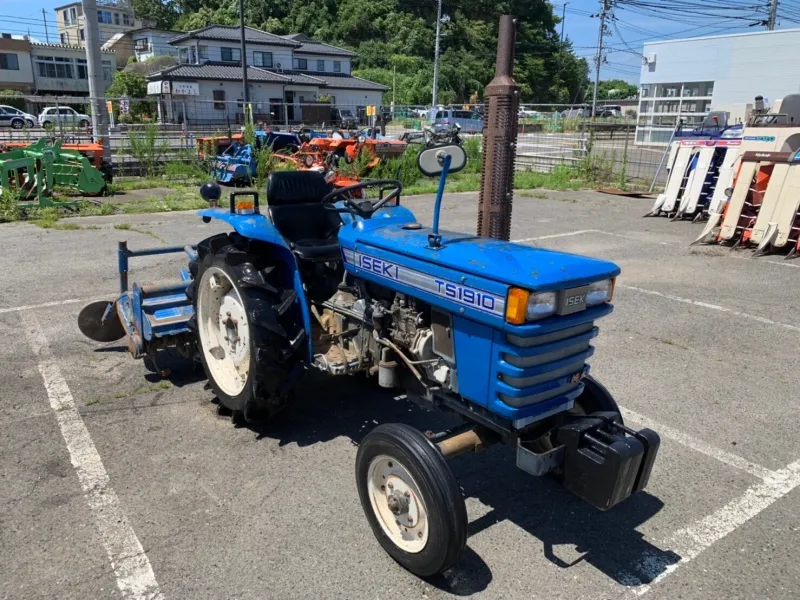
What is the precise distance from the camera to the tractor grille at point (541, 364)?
2.40m

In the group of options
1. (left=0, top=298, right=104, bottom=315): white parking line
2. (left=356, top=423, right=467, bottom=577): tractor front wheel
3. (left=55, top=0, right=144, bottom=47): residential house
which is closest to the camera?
(left=356, top=423, right=467, bottom=577): tractor front wheel

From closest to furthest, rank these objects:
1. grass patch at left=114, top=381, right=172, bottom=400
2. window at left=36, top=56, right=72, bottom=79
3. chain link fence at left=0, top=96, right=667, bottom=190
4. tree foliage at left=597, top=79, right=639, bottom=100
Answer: grass patch at left=114, top=381, right=172, bottom=400, chain link fence at left=0, top=96, right=667, bottom=190, window at left=36, top=56, right=72, bottom=79, tree foliage at left=597, top=79, right=639, bottom=100

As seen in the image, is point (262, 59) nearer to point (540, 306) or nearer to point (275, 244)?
point (275, 244)

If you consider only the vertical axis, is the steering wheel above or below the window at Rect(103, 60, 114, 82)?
below

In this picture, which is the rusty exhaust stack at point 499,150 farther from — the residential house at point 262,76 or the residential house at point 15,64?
the residential house at point 15,64

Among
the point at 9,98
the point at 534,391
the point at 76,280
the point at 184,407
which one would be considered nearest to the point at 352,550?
the point at 534,391

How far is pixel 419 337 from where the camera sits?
2801 mm

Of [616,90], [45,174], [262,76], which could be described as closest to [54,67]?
[262,76]

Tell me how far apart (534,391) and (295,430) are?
171 centimetres

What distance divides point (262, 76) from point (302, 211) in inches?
1745

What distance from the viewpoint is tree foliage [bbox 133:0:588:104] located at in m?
62.9

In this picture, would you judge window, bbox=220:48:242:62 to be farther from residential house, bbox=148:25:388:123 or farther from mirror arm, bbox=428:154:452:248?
mirror arm, bbox=428:154:452:248

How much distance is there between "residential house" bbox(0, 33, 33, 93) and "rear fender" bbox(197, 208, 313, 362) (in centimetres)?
6024

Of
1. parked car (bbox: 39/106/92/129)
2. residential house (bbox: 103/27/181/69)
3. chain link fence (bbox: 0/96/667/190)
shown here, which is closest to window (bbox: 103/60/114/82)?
residential house (bbox: 103/27/181/69)
